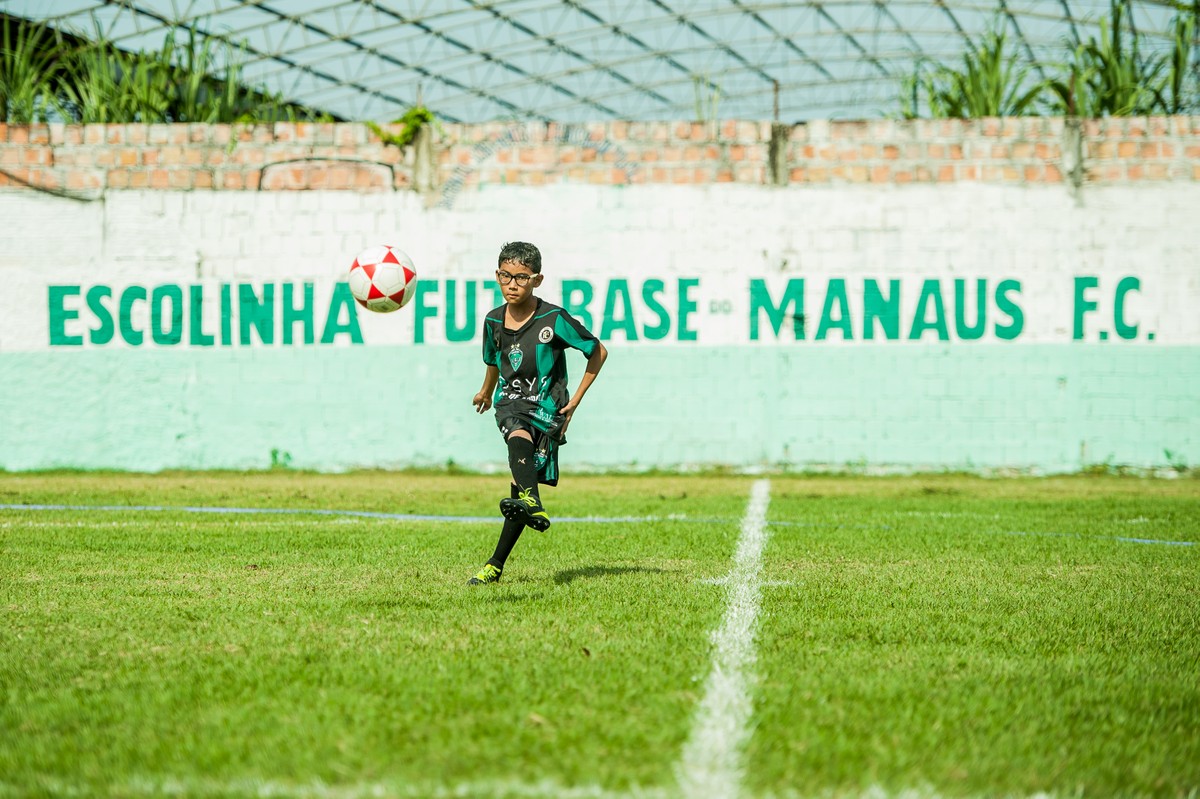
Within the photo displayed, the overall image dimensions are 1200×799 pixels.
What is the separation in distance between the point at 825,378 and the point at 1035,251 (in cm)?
255

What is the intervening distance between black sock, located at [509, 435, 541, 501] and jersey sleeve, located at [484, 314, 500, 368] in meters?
0.50

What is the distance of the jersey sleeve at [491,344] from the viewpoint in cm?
621

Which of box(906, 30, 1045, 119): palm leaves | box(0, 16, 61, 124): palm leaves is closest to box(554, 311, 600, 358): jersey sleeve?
box(906, 30, 1045, 119): palm leaves

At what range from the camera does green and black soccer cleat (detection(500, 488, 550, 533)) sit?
18.8ft

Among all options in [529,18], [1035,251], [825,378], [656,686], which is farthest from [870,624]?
[529,18]

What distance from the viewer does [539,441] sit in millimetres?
6012

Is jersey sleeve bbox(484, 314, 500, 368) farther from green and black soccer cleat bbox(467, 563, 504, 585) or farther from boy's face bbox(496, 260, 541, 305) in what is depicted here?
green and black soccer cleat bbox(467, 563, 504, 585)

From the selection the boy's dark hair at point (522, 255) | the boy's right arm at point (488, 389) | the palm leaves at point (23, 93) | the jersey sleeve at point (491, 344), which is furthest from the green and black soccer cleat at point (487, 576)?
the palm leaves at point (23, 93)

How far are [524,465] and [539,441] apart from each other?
8.1 inches

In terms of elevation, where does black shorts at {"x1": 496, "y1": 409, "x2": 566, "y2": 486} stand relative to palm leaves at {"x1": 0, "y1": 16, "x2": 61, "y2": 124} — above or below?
below

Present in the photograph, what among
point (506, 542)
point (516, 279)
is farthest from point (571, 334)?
point (506, 542)

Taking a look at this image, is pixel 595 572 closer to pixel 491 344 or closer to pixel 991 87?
pixel 491 344

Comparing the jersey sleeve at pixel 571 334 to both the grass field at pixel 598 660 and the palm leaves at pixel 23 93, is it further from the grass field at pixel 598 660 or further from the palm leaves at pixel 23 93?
the palm leaves at pixel 23 93

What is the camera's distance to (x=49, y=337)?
13039mm
